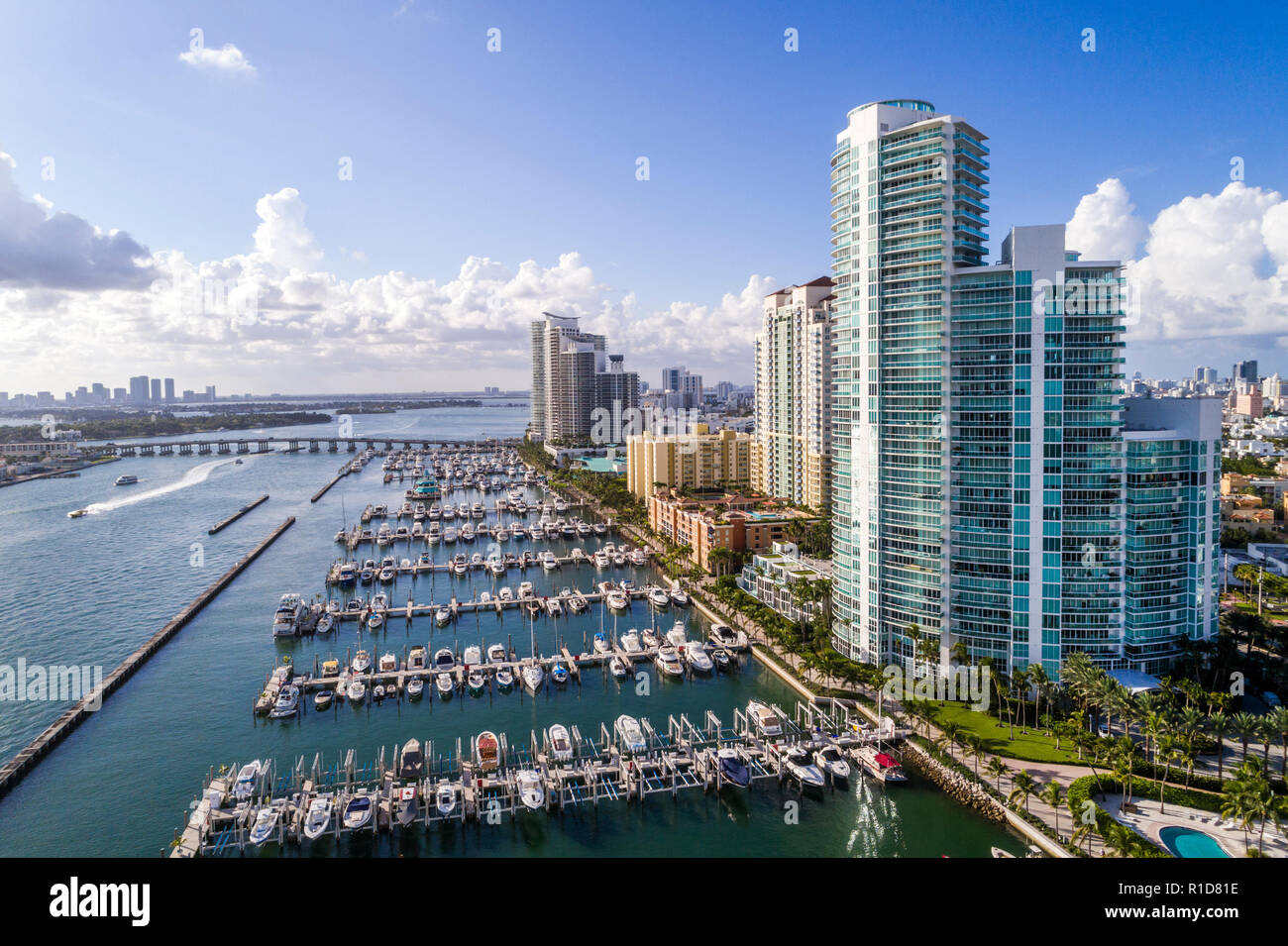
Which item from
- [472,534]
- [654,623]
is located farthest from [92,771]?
[472,534]

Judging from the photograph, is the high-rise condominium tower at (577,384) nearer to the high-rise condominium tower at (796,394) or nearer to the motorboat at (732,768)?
the high-rise condominium tower at (796,394)

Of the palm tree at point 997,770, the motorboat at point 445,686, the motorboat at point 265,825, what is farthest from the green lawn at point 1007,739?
the motorboat at point 265,825

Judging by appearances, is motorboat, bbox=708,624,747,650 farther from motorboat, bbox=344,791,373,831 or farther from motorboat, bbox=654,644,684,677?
motorboat, bbox=344,791,373,831

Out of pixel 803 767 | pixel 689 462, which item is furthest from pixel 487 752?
pixel 689 462

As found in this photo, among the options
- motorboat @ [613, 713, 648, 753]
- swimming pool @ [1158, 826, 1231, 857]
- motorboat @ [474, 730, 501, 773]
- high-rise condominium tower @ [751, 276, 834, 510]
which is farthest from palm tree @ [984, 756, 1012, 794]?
high-rise condominium tower @ [751, 276, 834, 510]
